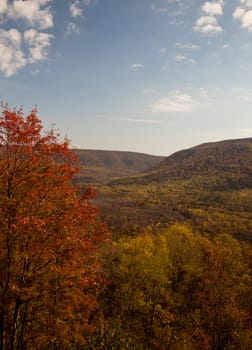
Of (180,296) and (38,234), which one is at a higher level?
(38,234)

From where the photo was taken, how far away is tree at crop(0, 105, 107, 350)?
12.6 m

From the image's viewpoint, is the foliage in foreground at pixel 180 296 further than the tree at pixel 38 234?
Yes

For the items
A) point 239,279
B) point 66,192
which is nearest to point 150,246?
point 239,279

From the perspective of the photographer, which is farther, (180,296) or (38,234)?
(180,296)

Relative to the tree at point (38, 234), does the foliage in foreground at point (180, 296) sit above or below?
below

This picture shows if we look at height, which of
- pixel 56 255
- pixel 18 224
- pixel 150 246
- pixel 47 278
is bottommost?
pixel 150 246

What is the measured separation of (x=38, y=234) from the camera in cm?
1294

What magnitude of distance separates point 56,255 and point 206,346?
25.0 meters

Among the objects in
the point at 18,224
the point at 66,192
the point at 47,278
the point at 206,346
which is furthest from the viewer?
the point at 206,346

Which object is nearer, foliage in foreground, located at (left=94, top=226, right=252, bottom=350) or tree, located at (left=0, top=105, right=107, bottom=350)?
tree, located at (left=0, top=105, right=107, bottom=350)

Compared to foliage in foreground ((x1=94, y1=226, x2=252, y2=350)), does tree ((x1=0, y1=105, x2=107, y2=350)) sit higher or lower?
higher

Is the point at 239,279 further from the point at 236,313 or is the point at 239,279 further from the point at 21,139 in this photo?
the point at 21,139

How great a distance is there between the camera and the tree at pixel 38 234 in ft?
41.3

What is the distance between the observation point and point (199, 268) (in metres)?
47.4
